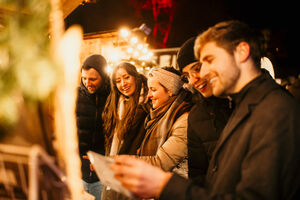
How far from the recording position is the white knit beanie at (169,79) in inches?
91.4

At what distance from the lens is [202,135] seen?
1.82m

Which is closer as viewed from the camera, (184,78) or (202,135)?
(202,135)

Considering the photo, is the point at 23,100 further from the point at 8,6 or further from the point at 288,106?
the point at 288,106

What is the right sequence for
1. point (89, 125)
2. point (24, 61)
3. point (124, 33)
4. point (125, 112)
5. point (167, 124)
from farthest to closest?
point (124, 33) < point (89, 125) < point (125, 112) < point (167, 124) < point (24, 61)

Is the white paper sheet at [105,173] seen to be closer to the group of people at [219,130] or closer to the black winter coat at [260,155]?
the group of people at [219,130]

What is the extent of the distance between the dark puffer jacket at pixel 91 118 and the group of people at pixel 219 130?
1.55ft

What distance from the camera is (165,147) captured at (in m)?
1.85

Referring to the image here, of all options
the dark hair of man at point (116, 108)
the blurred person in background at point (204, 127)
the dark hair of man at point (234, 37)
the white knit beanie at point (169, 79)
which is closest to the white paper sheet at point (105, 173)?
the blurred person in background at point (204, 127)

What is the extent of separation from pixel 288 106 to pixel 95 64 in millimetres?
2707

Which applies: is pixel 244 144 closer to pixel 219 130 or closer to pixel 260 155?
pixel 260 155

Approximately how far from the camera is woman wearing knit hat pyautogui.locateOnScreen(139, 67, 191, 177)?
1.84 meters

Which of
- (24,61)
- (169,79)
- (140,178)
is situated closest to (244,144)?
(140,178)

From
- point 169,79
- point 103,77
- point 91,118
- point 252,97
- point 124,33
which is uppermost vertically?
point 124,33

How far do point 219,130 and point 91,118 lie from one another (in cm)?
201
